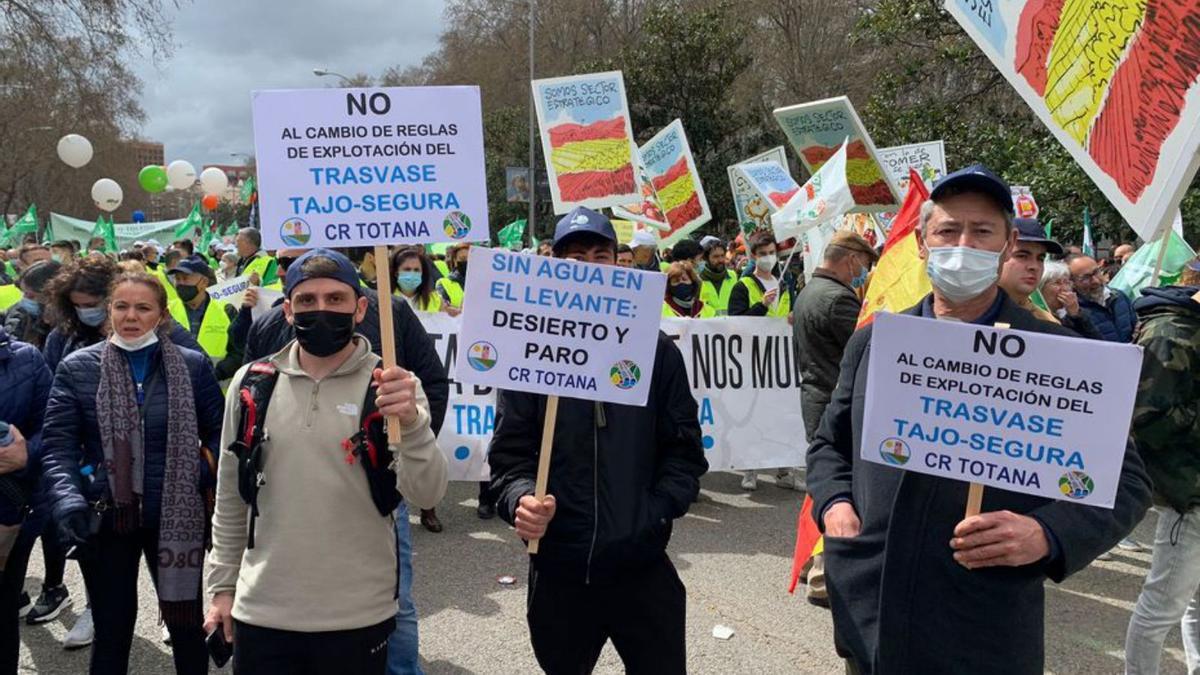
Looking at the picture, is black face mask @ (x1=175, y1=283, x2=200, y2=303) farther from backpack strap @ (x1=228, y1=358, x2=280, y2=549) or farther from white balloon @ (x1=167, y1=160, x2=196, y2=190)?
white balloon @ (x1=167, y1=160, x2=196, y2=190)

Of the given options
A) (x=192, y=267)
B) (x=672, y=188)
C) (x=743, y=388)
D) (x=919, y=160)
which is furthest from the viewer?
(x=672, y=188)

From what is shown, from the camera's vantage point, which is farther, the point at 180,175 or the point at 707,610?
the point at 180,175

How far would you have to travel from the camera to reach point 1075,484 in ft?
6.52

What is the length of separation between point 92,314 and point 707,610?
348cm

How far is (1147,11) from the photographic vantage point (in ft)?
10.7

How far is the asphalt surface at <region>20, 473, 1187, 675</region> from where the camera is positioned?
4.41m

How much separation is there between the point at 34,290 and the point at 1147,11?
5.85m

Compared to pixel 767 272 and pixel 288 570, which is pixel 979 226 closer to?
pixel 288 570

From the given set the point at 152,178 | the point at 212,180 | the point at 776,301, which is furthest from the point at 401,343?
the point at 212,180

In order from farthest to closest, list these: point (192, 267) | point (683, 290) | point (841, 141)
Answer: point (683, 290) → point (841, 141) → point (192, 267)

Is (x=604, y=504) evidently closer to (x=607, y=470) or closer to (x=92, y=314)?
(x=607, y=470)

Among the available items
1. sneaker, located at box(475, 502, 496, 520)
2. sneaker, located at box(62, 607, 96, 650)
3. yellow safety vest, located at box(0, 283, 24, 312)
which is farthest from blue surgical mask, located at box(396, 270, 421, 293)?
yellow safety vest, located at box(0, 283, 24, 312)

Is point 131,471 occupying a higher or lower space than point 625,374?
lower

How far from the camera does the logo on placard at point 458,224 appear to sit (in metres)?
2.91
